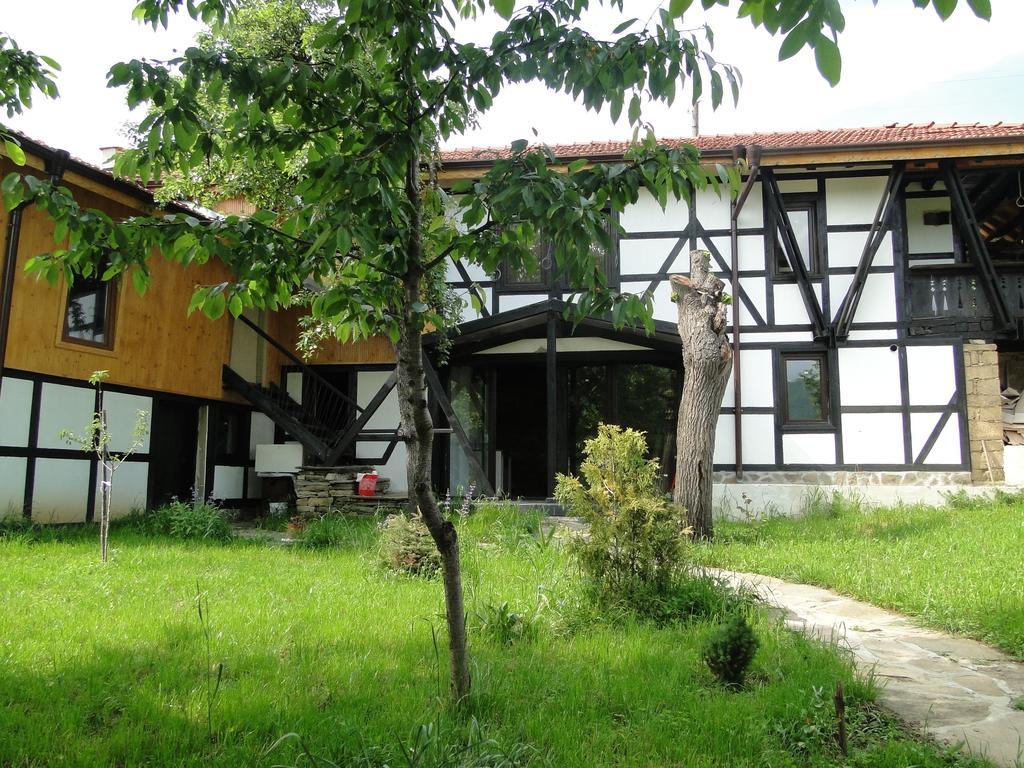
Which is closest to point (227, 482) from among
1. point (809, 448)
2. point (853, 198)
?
point (809, 448)

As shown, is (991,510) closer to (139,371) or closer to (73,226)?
(73,226)

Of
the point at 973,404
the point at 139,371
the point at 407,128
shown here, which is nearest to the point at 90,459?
the point at 139,371

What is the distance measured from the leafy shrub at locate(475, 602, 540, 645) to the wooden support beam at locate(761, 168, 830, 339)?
8790 millimetres

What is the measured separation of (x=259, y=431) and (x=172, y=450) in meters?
2.08

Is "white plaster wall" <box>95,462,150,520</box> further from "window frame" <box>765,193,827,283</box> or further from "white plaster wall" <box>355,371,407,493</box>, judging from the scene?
"window frame" <box>765,193,827,283</box>

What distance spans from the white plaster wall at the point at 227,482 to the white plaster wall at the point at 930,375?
418 inches

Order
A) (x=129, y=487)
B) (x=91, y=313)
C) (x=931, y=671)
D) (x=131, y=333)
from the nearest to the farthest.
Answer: (x=931, y=671)
(x=91, y=313)
(x=131, y=333)
(x=129, y=487)

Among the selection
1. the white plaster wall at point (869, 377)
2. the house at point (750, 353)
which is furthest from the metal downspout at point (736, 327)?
the white plaster wall at point (869, 377)

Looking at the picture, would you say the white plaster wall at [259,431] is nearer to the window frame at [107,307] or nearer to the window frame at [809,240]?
the window frame at [107,307]

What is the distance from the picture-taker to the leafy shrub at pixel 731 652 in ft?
11.5

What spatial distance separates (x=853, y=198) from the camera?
11.8 meters

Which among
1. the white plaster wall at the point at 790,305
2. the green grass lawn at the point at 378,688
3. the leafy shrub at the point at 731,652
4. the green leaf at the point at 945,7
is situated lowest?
the green grass lawn at the point at 378,688

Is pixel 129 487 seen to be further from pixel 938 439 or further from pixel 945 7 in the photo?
pixel 938 439

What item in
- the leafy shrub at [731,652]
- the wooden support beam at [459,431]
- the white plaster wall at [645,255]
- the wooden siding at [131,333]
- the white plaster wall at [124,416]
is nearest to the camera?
the leafy shrub at [731,652]
